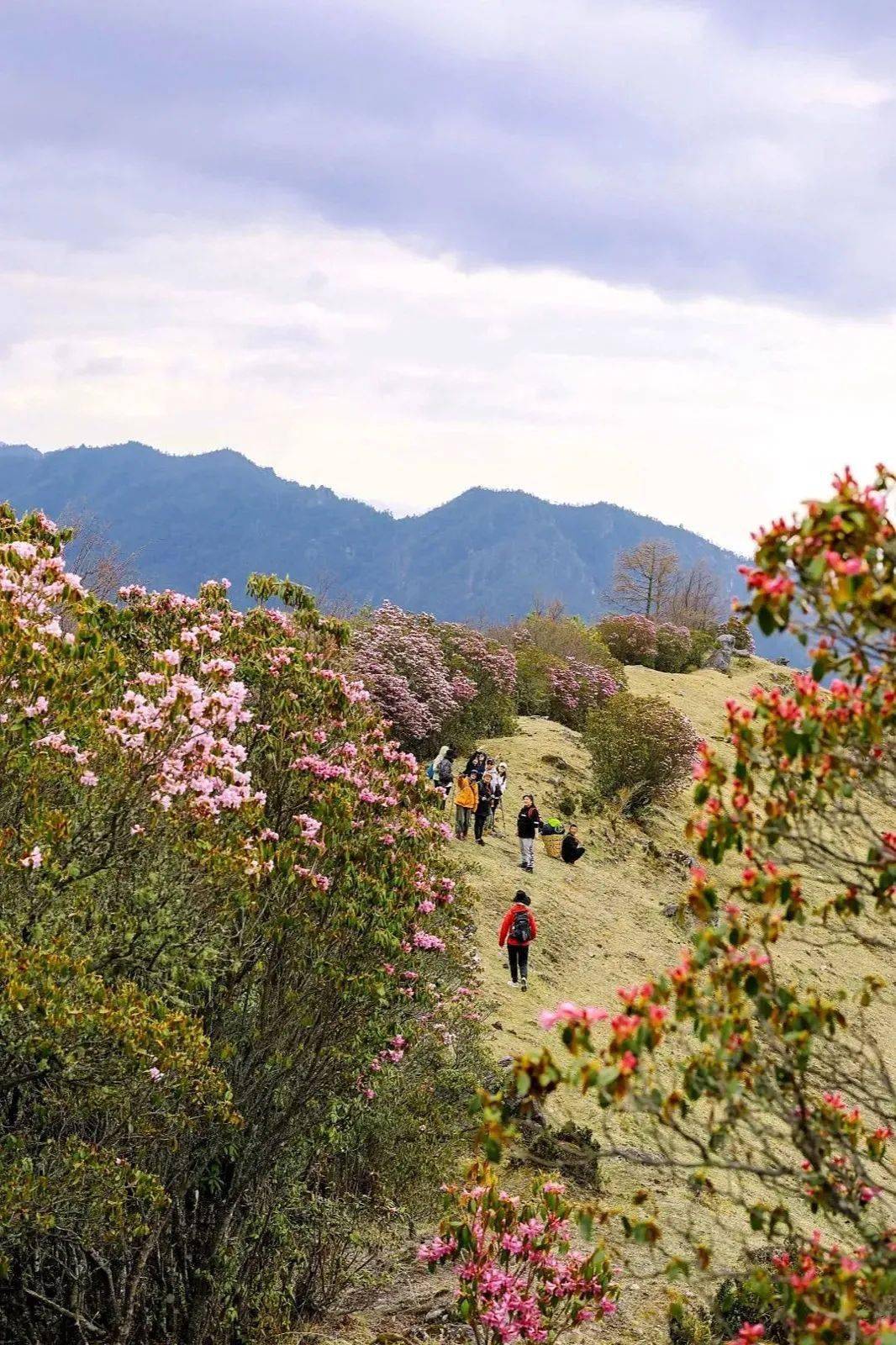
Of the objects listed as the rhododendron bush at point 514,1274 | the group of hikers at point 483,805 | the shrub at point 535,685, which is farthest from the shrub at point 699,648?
the rhododendron bush at point 514,1274

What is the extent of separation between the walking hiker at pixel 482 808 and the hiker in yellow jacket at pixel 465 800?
0.81ft

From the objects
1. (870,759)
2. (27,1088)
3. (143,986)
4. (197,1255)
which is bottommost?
(197,1255)

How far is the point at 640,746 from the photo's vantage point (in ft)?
121

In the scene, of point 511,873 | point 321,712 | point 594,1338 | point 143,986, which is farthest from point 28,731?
point 511,873

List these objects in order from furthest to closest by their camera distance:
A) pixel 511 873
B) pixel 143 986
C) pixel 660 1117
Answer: pixel 511 873
pixel 143 986
pixel 660 1117

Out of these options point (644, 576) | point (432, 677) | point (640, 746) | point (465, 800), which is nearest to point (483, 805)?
point (465, 800)

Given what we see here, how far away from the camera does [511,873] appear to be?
27047 mm

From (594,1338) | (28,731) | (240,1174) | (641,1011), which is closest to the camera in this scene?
(641,1011)

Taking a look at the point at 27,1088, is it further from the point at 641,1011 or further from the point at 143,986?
the point at 641,1011

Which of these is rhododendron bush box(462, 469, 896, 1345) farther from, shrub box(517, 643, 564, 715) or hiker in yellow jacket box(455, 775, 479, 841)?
shrub box(517, 643, 564, 715)

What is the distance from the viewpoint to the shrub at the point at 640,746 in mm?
37000

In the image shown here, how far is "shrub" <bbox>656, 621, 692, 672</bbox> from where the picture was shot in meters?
71.1

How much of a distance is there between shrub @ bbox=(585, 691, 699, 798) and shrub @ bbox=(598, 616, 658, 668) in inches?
1238

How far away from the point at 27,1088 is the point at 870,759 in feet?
21.2
